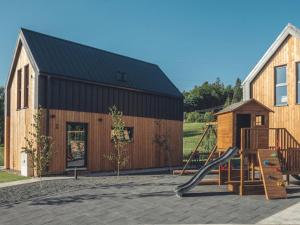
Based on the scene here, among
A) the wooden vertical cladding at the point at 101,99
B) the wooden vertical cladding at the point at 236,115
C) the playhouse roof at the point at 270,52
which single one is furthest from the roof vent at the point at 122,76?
the wooden vertical cladding at the point at 236,115

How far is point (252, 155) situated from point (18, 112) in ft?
46.6

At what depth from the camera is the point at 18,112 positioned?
81.0 feet

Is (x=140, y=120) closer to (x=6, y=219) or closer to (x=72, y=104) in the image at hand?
(x=72, y=104)

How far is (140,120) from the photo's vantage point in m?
27.6

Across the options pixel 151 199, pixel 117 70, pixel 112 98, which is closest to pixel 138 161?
pixel 112 98

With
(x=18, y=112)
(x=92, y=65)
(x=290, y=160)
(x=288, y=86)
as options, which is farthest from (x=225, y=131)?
(x=18, y=112)

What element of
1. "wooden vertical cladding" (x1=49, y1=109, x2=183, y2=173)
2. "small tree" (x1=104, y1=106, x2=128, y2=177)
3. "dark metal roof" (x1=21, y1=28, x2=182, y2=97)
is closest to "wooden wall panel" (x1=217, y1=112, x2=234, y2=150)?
"small tree" (x1=104, y1=106, x2=128, y2=177)

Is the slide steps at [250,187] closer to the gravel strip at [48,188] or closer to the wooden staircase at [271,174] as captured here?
the wooden staircase at [271,174]

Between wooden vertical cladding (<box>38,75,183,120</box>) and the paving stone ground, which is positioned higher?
wooden vertical cladding (<box>38,75,183,120</box>)

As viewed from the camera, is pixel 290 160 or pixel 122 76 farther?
pixel 122 76

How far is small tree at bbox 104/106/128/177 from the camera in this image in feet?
74.0

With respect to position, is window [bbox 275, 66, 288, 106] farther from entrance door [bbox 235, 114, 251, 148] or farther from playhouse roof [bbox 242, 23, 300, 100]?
entrance door [bbox 235, 114, 251, 148]

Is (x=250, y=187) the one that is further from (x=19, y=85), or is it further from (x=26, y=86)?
(x=19, y=85)

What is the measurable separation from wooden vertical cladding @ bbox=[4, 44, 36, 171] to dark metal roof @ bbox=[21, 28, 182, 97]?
1.02 m
